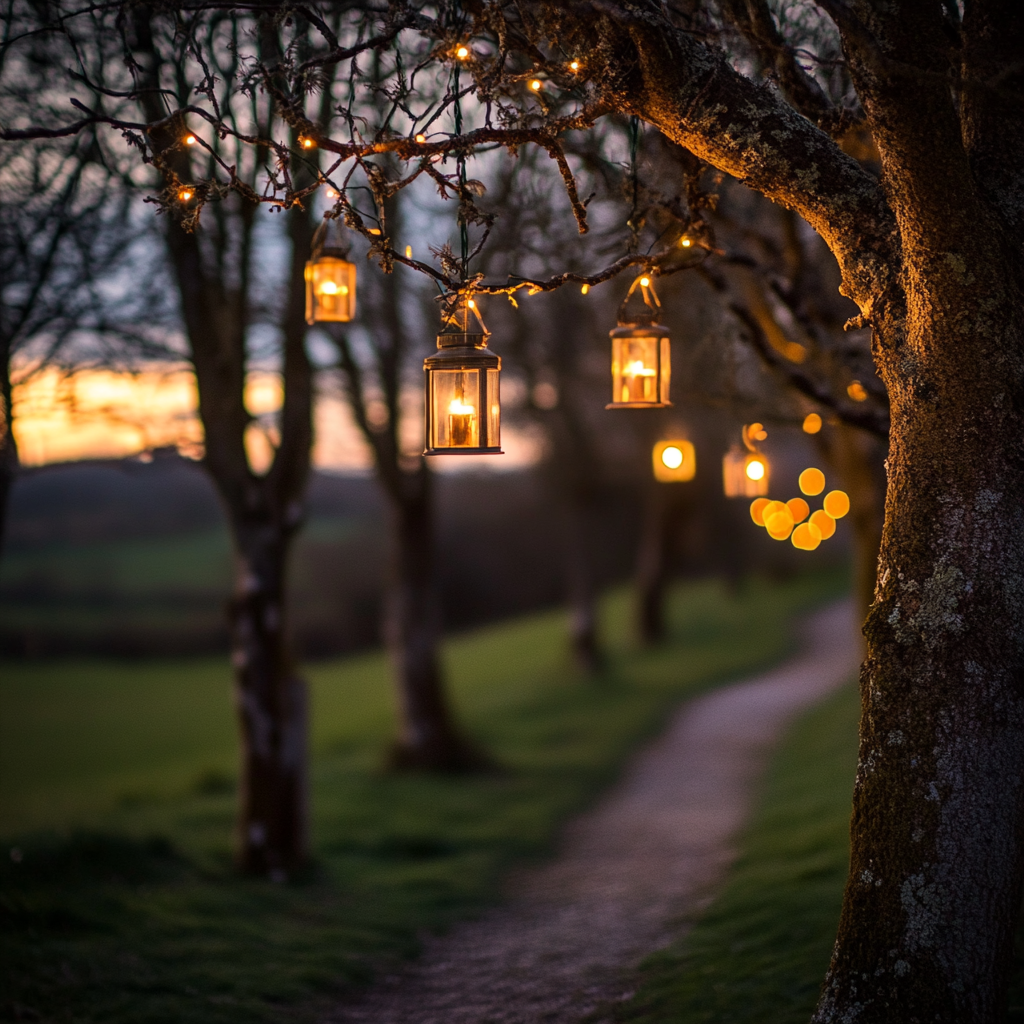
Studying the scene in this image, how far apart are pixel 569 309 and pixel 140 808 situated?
41.2 ft

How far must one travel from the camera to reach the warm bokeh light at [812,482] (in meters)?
14.6

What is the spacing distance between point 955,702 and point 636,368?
2413mm

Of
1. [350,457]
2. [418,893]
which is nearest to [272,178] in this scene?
[418,893]

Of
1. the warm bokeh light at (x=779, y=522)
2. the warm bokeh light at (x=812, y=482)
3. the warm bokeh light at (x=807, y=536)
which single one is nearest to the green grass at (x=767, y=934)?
the warm bokeh light at (x=812, y=482)

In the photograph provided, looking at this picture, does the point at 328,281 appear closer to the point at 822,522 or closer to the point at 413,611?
the point at 413,611

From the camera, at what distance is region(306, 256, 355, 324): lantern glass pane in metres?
5.78

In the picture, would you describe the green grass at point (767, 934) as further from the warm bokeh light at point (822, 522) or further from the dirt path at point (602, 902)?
the warm bokeh light at point (822, 522)

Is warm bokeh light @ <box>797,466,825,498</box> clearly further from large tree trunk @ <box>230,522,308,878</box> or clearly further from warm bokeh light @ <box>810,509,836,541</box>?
large tree trunk @ <box>230,522,308,878</box>

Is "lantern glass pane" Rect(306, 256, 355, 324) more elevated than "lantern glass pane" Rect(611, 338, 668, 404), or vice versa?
"lantern glass pane" Rect(306, 256, 355, 324)

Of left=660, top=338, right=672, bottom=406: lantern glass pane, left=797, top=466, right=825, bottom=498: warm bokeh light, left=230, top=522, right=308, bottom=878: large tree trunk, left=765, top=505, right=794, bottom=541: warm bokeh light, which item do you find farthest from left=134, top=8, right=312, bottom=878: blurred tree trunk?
left=765, top=505, right=794, bottom=541: warm bokeh light

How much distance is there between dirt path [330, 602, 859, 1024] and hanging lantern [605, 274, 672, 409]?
3.72 meters

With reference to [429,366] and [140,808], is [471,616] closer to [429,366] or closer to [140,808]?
[140,808]

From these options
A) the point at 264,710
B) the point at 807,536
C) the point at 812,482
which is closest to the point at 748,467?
the point at 264,710

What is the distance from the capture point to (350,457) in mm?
17469
